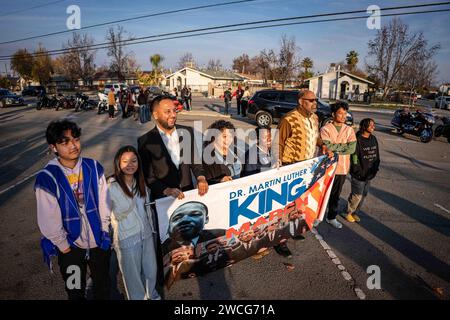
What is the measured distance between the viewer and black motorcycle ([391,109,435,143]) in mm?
11055

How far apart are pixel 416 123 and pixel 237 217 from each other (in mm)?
12237

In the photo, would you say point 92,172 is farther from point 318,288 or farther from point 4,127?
point 4,127

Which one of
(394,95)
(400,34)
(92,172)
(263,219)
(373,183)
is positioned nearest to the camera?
(92,172)

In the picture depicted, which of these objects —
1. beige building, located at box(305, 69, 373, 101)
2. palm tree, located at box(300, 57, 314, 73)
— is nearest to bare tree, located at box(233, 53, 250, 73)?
palm tree, located at box(300, 57, 314, 73)

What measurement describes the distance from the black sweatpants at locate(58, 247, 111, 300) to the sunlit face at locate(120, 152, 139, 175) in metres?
0.74

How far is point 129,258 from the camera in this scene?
2.42m

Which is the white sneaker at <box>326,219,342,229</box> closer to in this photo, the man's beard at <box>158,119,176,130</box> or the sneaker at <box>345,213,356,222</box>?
the sneaker at <box>345,213,356,222</box>

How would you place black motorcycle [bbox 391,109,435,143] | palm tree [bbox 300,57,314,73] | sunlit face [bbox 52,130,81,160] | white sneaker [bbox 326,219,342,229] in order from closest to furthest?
sunlit face [bbox 52,130,81,160], white sneaker [bbox 326,219,342,229], black motorcycle [bbox 391,109,435,143], palm tree [bbox 300,57,314,73]

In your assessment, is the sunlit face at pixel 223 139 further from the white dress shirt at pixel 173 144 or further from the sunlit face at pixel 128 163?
the sunlit face at pixel 128 163

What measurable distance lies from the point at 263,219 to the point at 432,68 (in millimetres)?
56719

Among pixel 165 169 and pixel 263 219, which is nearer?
pixel 165 169

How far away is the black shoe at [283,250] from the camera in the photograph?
3627mm
